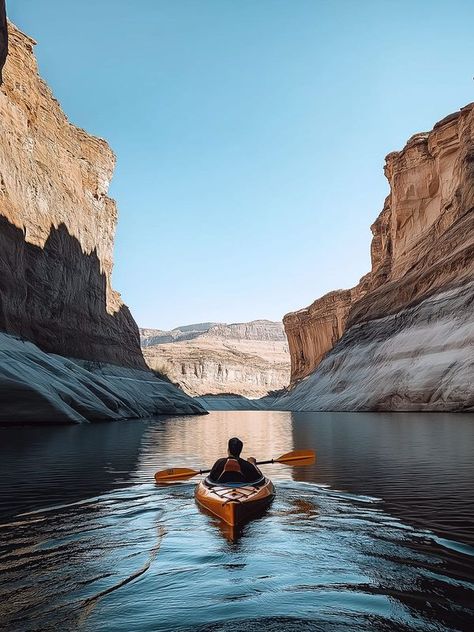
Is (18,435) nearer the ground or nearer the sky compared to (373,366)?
nearer the ground

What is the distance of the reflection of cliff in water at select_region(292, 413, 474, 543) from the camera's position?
812 centimetres

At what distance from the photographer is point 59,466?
13148mm

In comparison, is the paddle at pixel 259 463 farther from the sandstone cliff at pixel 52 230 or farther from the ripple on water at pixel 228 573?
the sandstone cliff at pixel 52 230

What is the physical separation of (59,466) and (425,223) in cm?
5650

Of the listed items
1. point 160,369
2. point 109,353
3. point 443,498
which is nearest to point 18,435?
point 443,498

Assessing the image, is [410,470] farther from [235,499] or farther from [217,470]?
[235,499]

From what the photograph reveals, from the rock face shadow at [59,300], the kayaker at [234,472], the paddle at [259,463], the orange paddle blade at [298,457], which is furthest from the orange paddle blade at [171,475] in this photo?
the rock face shadow at [59,300]

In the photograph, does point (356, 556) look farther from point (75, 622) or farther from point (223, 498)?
point (75, 622)

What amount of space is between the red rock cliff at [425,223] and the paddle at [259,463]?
2865 cm

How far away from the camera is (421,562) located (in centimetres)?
574

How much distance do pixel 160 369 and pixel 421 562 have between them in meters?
83.1

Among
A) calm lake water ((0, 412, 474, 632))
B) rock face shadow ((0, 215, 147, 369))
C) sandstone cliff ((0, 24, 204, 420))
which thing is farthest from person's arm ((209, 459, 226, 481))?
rock face shadow ((0, 215, 147, 369))

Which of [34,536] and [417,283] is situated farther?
[417,283]

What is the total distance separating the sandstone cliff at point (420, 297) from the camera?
33.7m
